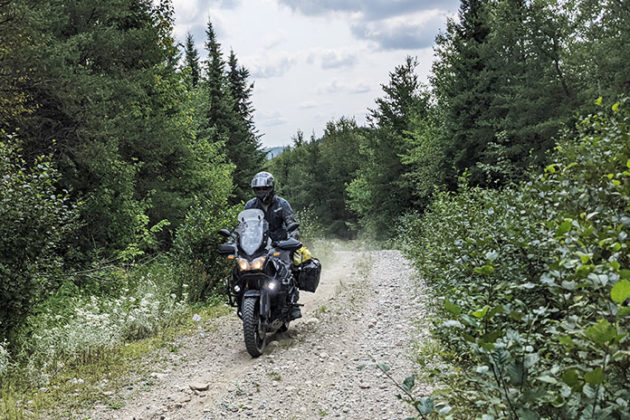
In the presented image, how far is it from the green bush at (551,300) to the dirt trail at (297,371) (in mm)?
944

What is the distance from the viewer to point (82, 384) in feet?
16.9

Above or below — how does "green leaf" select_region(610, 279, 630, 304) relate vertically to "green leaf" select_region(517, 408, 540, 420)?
above

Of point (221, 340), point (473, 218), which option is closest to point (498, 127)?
point (473, 218)

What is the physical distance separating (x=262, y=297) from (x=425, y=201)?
26.2 m

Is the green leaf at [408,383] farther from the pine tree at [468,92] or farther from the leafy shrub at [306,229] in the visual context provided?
the pine tree at [468,92]

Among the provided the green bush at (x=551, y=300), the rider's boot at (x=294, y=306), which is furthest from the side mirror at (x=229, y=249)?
the green bush at (x=551, y=300)

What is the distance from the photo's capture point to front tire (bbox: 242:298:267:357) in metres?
5.85

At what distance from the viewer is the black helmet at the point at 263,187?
7059 millimetres

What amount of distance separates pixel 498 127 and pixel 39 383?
21949 mm

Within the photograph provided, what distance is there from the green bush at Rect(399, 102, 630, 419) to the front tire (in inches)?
100

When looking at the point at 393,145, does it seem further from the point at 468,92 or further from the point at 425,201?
A: the point at 468,92

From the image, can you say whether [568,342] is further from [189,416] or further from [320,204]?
[320,204]

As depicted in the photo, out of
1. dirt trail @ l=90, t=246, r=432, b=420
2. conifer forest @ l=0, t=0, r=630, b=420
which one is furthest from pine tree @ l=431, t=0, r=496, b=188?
dirt trail @ l=90, t=246, r=432, b=420

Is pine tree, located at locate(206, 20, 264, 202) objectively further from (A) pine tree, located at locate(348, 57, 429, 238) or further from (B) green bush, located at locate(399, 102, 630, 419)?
(B) green bush, located at locate(399, 102, 630, 419)
